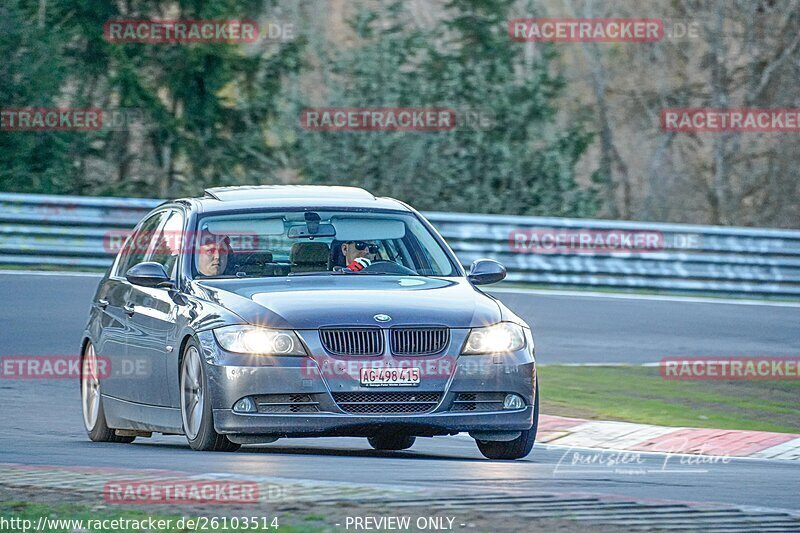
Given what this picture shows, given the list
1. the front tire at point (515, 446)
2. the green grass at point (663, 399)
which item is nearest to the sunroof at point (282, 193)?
the front tire at point (515, 446)

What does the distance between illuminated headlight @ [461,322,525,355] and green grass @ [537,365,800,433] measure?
3.59m

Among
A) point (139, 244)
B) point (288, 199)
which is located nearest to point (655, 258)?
point (139, 244)

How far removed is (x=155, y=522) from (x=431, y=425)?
2.99 metres

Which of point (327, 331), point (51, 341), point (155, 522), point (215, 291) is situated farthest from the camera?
point (51, 341)

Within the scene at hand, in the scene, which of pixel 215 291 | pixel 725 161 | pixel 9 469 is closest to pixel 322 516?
pixel 9 469

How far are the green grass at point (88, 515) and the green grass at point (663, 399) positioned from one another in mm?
6781

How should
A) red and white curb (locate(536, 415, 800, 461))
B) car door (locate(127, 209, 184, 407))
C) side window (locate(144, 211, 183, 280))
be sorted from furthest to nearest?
red and white curb (locate(536, 415, 800, 461)) → side window (locate(144, 211, 183, 280)) → car door (locate(127, 209, 184, 407))

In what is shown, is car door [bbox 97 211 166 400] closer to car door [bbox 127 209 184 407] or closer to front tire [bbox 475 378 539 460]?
car door [bbox 127 209 184 407]

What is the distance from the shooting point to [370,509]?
7070 mm

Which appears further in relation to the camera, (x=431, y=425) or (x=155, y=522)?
(x=431, y=425)

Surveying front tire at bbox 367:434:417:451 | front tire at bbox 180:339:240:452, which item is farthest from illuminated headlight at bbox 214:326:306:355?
front tire at bbox 367:434:417:451

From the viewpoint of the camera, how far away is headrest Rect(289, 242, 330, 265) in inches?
419

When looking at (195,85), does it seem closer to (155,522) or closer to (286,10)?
(286,10)

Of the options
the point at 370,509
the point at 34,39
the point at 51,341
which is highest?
the point at 34,39
